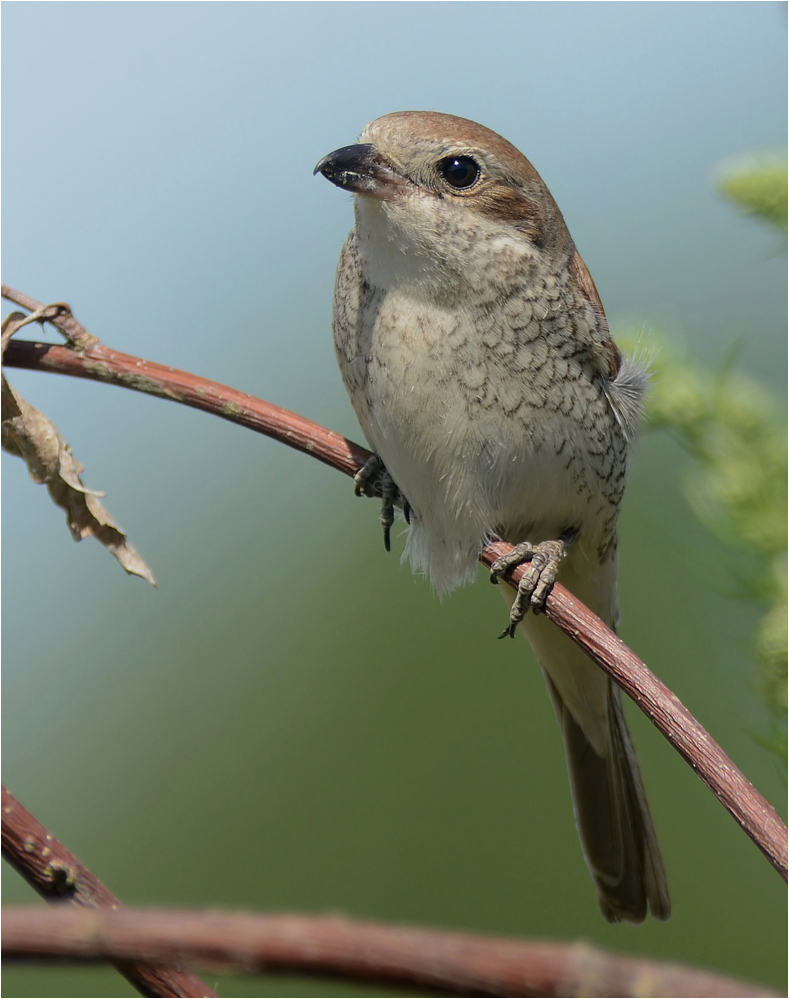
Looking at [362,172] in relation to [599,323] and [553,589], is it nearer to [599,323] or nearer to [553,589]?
[599,323]

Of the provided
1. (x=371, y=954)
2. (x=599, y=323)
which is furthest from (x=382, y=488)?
(x=371, y=954)

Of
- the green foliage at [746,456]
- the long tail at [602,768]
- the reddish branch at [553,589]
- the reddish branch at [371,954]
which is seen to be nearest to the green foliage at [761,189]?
the green foliage at [746,456]

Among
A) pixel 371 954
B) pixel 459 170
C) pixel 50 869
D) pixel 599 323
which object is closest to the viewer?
pixel 371 954

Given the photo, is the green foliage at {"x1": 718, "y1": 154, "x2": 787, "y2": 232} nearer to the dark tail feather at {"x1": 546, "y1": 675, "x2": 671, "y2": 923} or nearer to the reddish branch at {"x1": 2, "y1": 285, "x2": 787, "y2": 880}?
the reddish branch at {"x1": 2, "y1": 285, "x2": 787, "y2": 880}

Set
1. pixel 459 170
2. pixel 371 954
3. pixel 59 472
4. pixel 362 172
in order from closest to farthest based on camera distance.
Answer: pixel 371 954, pixel 59 472, pixel 362 172, pixel 459 170

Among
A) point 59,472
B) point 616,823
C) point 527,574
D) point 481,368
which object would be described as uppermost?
point 481,368

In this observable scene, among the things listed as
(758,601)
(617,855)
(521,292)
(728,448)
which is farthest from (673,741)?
(617,855)

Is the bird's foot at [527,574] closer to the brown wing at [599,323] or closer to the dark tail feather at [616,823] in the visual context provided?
the brown wing at [599,323]
